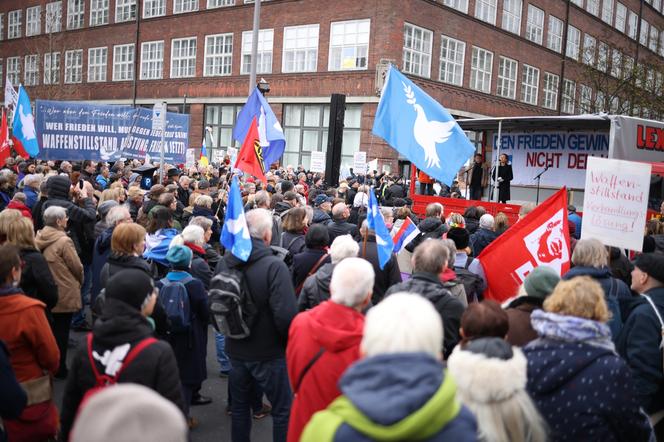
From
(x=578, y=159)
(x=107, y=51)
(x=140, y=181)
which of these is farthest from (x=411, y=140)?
(x=107, y=51)

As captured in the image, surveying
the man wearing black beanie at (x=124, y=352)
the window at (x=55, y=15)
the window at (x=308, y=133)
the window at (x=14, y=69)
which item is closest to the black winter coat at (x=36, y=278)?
the man wearing black beanie at (x=124, y=352)

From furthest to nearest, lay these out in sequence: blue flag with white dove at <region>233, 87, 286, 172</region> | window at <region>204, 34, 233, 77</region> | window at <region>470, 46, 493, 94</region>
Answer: window at <region>204, 34, 233, 77</region>, window at <region>470, 46, 493, 94</region>, blue flag with white dove at <region>233, 87, 286, 172</region>

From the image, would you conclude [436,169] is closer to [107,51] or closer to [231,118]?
[231,118]

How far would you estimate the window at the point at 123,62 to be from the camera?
128 feet

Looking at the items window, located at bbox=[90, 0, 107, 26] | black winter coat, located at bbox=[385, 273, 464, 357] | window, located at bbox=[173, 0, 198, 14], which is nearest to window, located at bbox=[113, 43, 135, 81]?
window, located at bbox=[90, 0, 107, 26]

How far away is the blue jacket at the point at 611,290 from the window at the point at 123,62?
37839 millimetres

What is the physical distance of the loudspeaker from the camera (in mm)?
14250

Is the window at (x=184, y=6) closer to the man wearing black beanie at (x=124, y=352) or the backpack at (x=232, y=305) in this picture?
the backpack at (x=232, y=305)

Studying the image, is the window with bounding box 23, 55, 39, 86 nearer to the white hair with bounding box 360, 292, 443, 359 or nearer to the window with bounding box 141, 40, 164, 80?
the window with bounding box 141, 40, 164, 80

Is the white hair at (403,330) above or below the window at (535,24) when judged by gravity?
below

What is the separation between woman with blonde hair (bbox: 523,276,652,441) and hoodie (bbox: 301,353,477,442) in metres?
1.10

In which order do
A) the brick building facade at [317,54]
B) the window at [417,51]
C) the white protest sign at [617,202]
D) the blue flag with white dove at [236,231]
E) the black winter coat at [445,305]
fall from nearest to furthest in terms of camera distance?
the black winter coat at [445,305]
the blue flag with white dove at [236,231]
the white protest sign at [617,202]
the window at [417,51]
the brick building facade at [317,54]

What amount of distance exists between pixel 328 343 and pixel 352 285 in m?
0.32

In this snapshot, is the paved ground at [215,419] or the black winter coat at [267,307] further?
the paved ground at [215,419]
